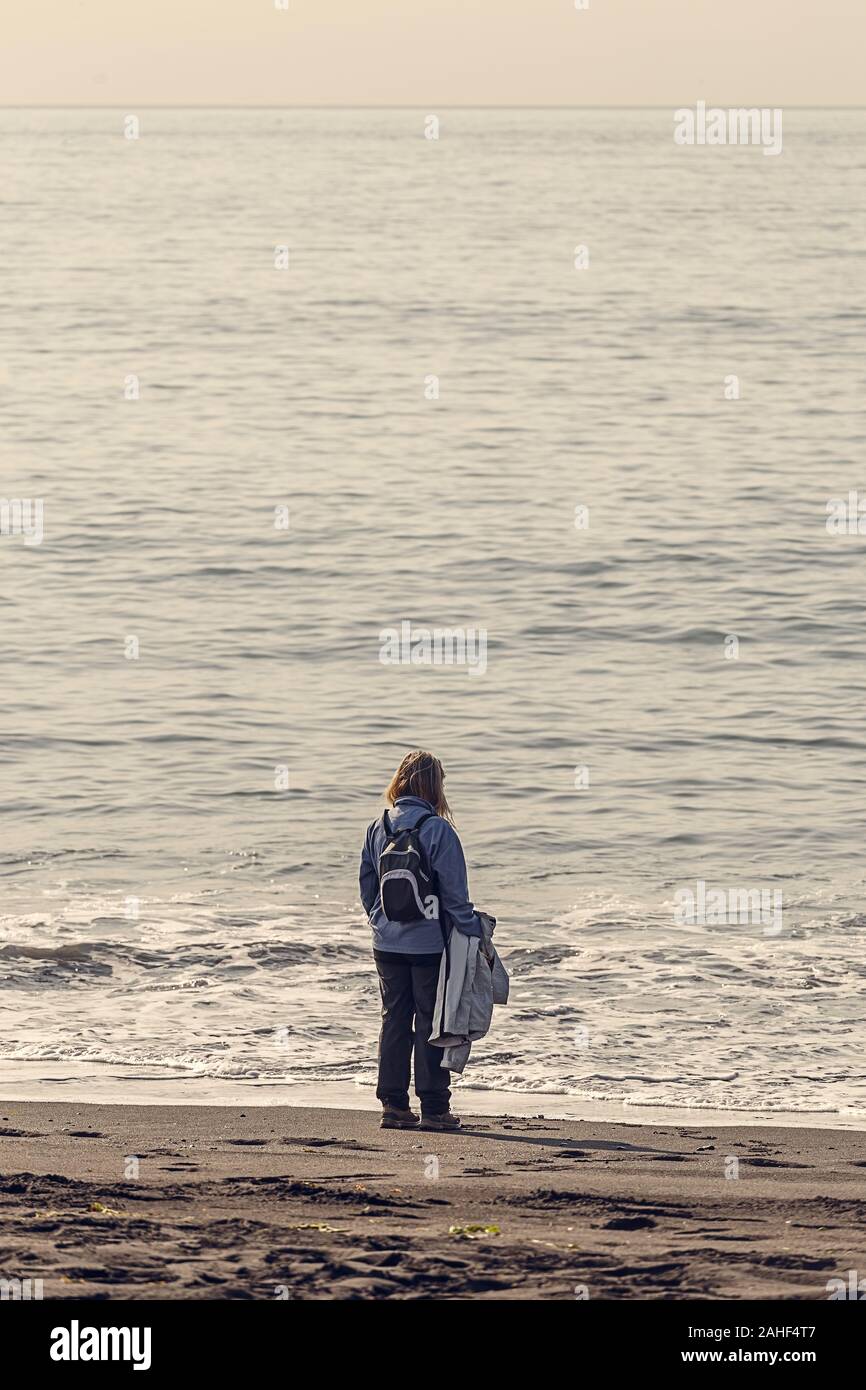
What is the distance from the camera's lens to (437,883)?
7.58 m

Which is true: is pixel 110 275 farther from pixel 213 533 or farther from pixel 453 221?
pixel 213 533

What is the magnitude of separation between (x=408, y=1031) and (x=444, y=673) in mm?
12325

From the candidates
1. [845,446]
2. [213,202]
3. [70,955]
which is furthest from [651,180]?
[70,955]

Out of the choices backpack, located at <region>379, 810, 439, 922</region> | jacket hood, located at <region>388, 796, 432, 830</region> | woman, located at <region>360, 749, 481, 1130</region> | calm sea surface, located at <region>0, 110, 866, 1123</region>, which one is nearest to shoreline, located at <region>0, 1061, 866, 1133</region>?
calm sea surface, located at <region>0, 110, 866, 1123</region>

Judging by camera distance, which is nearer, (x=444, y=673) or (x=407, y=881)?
(x=407, y=881)

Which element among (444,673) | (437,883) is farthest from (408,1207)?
(444,673)

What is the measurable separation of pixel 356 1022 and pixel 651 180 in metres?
106

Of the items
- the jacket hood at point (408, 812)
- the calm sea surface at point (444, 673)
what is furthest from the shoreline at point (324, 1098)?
the jacket hood at point (408, 812)

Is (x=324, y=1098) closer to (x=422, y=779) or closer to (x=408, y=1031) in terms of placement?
(x=408, y=1031)

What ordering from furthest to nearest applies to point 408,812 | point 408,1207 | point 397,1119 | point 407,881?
point 397,1119 < point 408,812 < point 407,881 < point 408,1207

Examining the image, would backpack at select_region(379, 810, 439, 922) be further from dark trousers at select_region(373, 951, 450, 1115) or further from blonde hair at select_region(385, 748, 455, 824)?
dark trousers at select_region(373, 951, 450, 1115)

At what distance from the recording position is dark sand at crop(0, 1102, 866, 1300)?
5.12 meters

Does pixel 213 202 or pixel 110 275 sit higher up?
pixel 213 202
